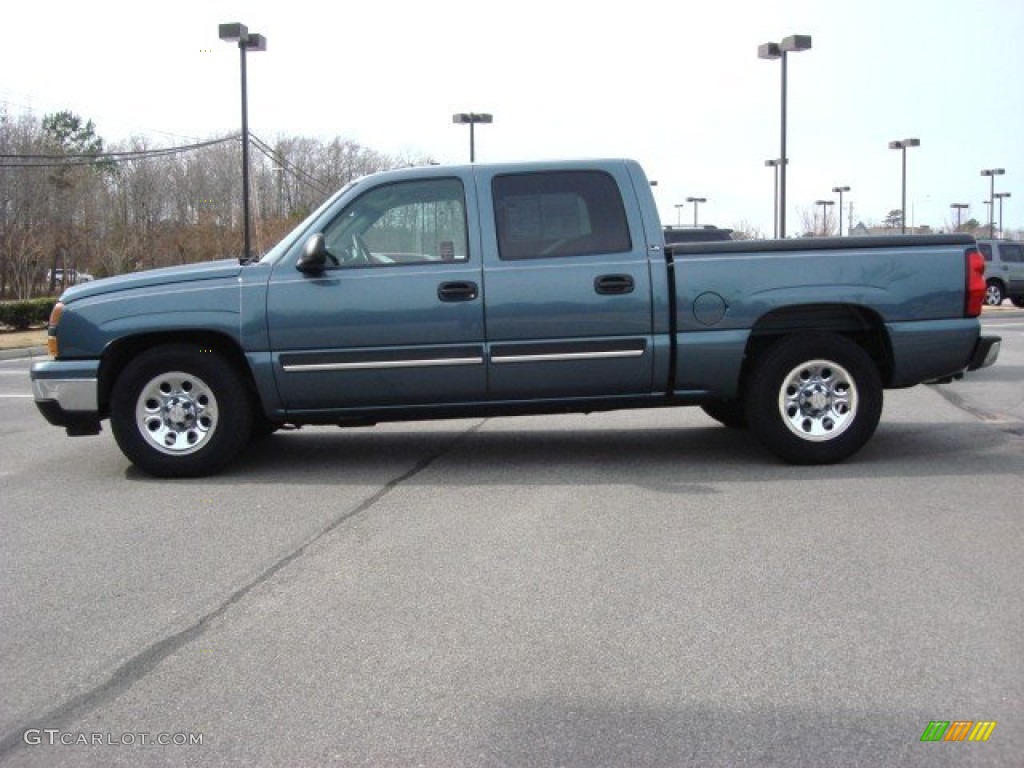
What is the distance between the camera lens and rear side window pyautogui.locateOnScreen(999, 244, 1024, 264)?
109 feet

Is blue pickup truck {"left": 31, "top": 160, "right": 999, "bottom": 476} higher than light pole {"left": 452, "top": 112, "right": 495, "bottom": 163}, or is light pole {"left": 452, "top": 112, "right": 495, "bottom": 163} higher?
light pole {"left": 452, "top": 112, "right": 495, "bottom": 163}

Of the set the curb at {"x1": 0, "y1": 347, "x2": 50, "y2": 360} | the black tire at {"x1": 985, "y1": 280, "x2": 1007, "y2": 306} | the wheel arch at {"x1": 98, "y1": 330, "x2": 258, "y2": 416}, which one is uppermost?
the black tire at {"x1": 985, "y1": 280, "x2": 1007, "y2": 306}

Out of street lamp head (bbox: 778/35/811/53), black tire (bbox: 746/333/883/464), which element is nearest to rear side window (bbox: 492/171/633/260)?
black tire (bbox: 746/333/883/464)

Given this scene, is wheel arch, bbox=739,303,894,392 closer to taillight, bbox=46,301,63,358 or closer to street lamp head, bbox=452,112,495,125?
taillight, bbox=46,301,63,358

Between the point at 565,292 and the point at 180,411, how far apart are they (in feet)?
9.18

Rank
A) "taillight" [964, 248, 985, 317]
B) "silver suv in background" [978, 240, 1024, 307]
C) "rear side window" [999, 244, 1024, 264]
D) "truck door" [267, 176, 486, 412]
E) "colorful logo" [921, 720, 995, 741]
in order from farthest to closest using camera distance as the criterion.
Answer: "rear side window" [999, 244, 1024, 264]
"silver suv in background" [978, 240, 1024, 307]
"taillight" [964, 248, 985, 317]
"truck door" [267, 176, 486, 412]
"colorful logo" [921, 720, 995, 741]

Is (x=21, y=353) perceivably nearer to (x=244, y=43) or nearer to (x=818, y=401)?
(x=244, y=43)

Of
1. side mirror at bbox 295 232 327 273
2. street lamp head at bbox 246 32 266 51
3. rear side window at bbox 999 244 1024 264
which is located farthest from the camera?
rear side window at bbox 999 244 1024 264

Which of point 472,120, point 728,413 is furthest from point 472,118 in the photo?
point 728,413

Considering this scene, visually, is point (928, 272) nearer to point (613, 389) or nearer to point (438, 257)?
point (613, 389)

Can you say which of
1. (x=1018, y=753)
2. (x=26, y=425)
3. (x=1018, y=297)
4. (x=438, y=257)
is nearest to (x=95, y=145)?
(x=1018, y=297)

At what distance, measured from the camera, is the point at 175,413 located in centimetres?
735

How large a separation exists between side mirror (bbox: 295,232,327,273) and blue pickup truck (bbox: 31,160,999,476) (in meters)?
0.02

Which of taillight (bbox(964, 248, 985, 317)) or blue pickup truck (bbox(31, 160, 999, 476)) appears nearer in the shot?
blue pickup truck (bbox(31, 160, 999, 476))
